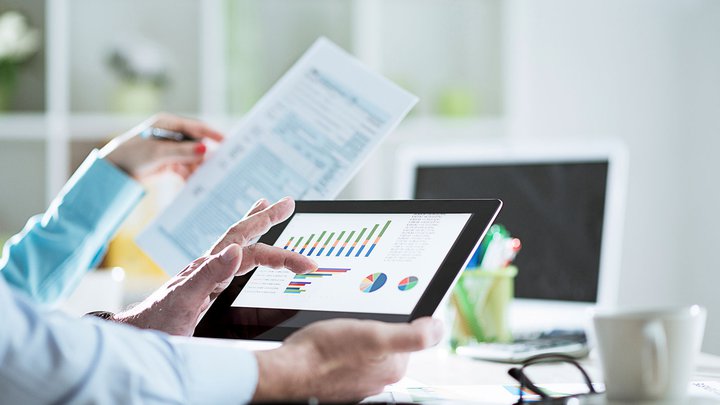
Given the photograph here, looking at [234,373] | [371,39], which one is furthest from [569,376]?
[371,39]

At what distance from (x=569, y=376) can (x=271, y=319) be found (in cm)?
47

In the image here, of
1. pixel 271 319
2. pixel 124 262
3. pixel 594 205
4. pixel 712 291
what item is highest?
pixel 712 291

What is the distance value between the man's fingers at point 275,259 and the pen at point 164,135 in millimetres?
674

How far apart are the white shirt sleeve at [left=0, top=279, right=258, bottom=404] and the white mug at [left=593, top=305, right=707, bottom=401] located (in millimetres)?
316

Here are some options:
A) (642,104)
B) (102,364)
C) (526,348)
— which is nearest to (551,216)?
(526,348)

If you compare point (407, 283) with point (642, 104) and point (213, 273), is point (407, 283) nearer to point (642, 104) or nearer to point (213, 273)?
point (213, 273)

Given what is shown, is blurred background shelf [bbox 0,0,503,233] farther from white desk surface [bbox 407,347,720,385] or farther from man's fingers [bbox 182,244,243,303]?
man's fingers [bbox 182,244,243,303]

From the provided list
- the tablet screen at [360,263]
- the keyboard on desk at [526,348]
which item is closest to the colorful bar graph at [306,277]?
the tablet screen at [360,263]

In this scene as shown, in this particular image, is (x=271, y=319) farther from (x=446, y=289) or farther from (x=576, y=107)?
(x=576, y=107)

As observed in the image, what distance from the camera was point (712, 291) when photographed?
3.30 m

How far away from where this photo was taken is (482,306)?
60.9 inches

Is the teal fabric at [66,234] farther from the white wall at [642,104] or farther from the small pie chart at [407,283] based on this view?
the white wall at [642,104]

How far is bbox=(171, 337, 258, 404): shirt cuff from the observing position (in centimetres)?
68

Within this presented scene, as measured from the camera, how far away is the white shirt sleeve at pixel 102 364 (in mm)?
609
